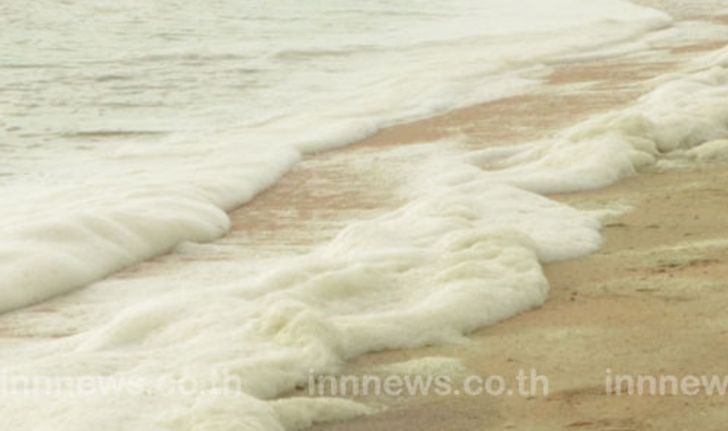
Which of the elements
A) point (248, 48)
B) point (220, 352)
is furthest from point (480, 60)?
point (220, 352)

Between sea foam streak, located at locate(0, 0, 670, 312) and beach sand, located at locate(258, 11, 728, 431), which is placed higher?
beach sand, located at locate(258, 11, 728, 431)

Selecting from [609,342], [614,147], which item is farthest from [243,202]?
[609,342]

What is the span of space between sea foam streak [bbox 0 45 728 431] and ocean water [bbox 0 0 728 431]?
10mm

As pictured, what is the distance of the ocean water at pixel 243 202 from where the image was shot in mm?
4207

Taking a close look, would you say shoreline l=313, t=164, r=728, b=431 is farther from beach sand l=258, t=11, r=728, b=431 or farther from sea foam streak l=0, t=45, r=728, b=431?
sea foam streak l=0, t=45, r=728, b=431

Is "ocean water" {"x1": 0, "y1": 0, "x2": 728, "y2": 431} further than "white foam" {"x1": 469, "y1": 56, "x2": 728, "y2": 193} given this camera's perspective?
No

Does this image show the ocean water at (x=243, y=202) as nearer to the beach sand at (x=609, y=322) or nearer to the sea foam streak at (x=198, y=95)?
the sea foam streak at (x=198, y=95)

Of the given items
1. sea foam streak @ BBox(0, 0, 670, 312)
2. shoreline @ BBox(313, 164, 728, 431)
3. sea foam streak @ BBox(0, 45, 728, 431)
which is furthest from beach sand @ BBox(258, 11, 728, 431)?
sea foam streak @ BBox(0, 0, 670, 312)

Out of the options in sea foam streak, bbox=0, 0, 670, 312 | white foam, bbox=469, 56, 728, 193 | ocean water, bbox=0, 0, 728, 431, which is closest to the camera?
ocean water, bbox=0, 0, 728, 431

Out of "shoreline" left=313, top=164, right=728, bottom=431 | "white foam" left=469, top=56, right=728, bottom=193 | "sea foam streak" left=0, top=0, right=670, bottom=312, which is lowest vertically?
"sea foam streak" left=0, top=0, right=670, bottom=312

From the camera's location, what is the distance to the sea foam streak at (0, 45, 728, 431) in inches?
149

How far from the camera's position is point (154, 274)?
5.88 metres

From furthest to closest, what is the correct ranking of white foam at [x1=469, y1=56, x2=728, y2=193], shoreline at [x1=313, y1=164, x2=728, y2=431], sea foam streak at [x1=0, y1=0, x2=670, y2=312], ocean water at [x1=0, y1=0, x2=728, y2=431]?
white foam at [x1=469, y1=56, x2=728, y2=193] < sea foam streak at [x1=0, y1=0, x2=670, y2=312] < ocean water at [x1=0, y1=0, x2=728, y2=431] < shoreline at [x1=313, y1=164, x2=728, y2=431]

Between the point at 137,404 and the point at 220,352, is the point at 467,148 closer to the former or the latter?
the point at 220,352
